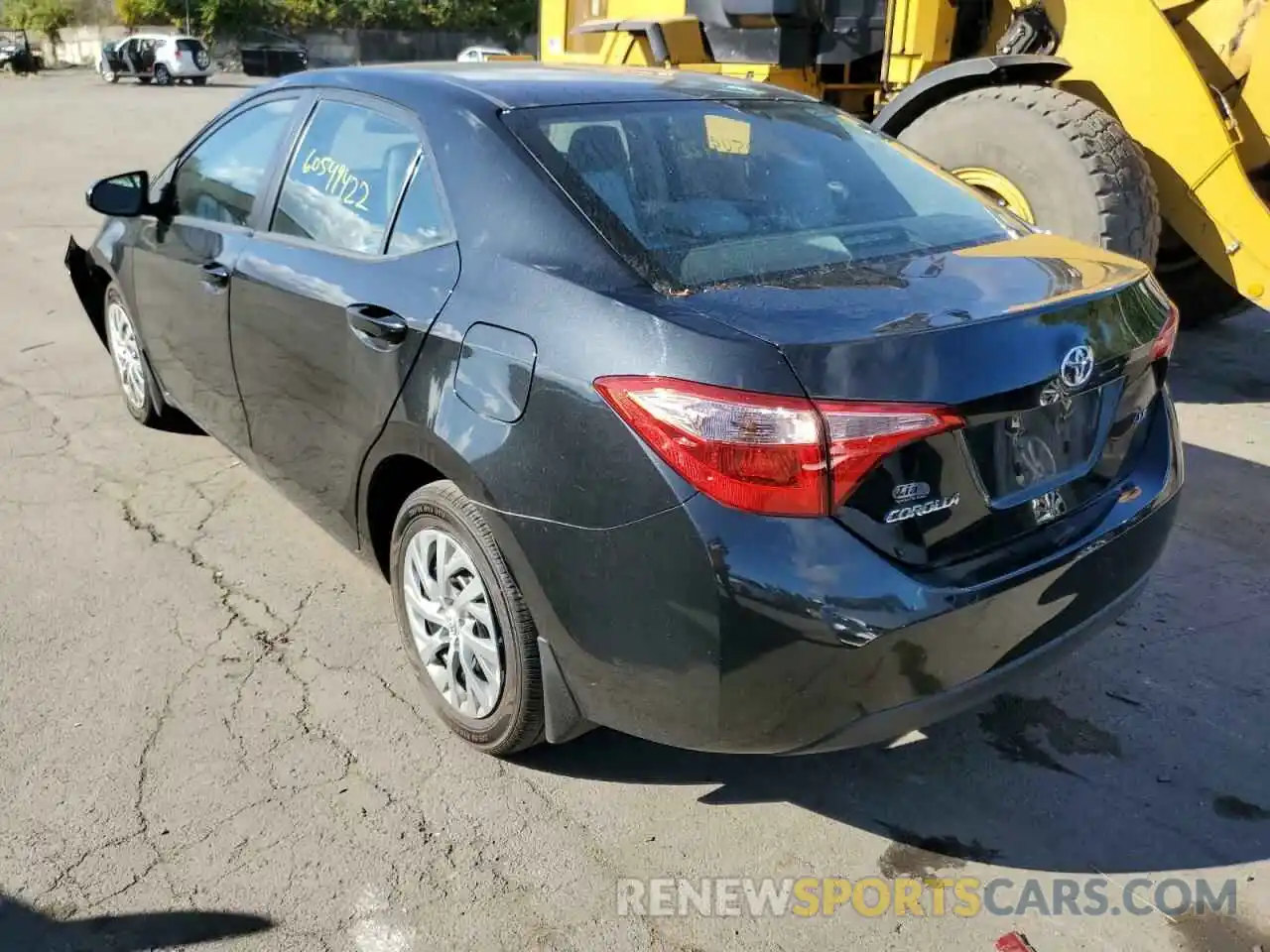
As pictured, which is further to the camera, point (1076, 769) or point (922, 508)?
point (1076, 769)

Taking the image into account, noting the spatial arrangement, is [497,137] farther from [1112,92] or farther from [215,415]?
[1112,92]

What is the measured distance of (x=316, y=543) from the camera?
13.7ft

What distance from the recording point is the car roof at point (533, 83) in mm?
3023

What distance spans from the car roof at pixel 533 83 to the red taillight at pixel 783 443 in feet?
4.04

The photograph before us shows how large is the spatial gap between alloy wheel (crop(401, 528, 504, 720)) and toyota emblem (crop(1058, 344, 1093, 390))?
142 centimetres

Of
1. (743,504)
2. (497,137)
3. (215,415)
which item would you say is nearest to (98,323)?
(215,415)

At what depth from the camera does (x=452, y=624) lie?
2.90 m

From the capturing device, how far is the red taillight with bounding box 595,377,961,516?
2125 millimetres

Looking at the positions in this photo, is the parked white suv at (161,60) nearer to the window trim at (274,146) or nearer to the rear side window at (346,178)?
the window trim at (274,146)

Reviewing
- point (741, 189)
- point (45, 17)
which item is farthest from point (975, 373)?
point (45, 17)

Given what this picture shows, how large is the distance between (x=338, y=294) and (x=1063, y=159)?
3784 mm

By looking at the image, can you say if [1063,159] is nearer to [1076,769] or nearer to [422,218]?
[1076,769]

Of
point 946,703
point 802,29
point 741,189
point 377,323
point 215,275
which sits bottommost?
point 946,703

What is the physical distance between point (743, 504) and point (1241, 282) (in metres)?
4.35
